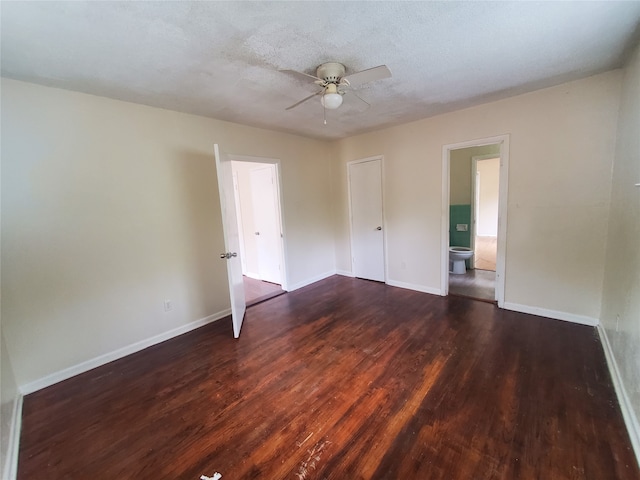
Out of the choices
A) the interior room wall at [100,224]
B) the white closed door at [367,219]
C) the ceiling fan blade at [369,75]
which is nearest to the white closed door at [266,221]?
the interior room wall at [100,224]

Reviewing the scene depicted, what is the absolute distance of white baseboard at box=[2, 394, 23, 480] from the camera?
146 cm

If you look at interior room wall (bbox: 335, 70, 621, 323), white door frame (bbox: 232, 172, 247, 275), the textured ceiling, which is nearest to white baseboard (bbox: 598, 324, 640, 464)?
interior room wall (bbox: 335, 70, 621, 323)

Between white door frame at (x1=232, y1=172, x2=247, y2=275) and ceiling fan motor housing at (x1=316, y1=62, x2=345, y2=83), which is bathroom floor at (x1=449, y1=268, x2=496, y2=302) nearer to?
ceiling fan motor housing at (x1=316, y1=62, x2=345, y2=83)

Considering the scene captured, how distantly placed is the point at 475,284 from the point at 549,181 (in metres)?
1.89

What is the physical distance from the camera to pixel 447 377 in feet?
6.84

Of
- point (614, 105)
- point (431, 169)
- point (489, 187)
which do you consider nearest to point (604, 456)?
point (614, 105)

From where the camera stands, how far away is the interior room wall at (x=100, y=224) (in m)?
2.08

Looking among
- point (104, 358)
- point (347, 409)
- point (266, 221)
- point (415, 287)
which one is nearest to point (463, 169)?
point (415, 287)

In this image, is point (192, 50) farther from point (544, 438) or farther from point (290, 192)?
point (544, 438)

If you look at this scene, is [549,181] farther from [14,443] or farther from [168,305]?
[14,443]

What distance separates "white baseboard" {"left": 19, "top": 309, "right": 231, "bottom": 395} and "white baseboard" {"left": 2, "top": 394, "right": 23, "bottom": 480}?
11cm

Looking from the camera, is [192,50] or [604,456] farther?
[192,50]

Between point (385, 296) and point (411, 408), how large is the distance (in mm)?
2104

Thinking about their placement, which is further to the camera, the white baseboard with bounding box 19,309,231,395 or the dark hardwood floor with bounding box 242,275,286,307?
the dark hardwood floor with bounding box 242,275,286,307
